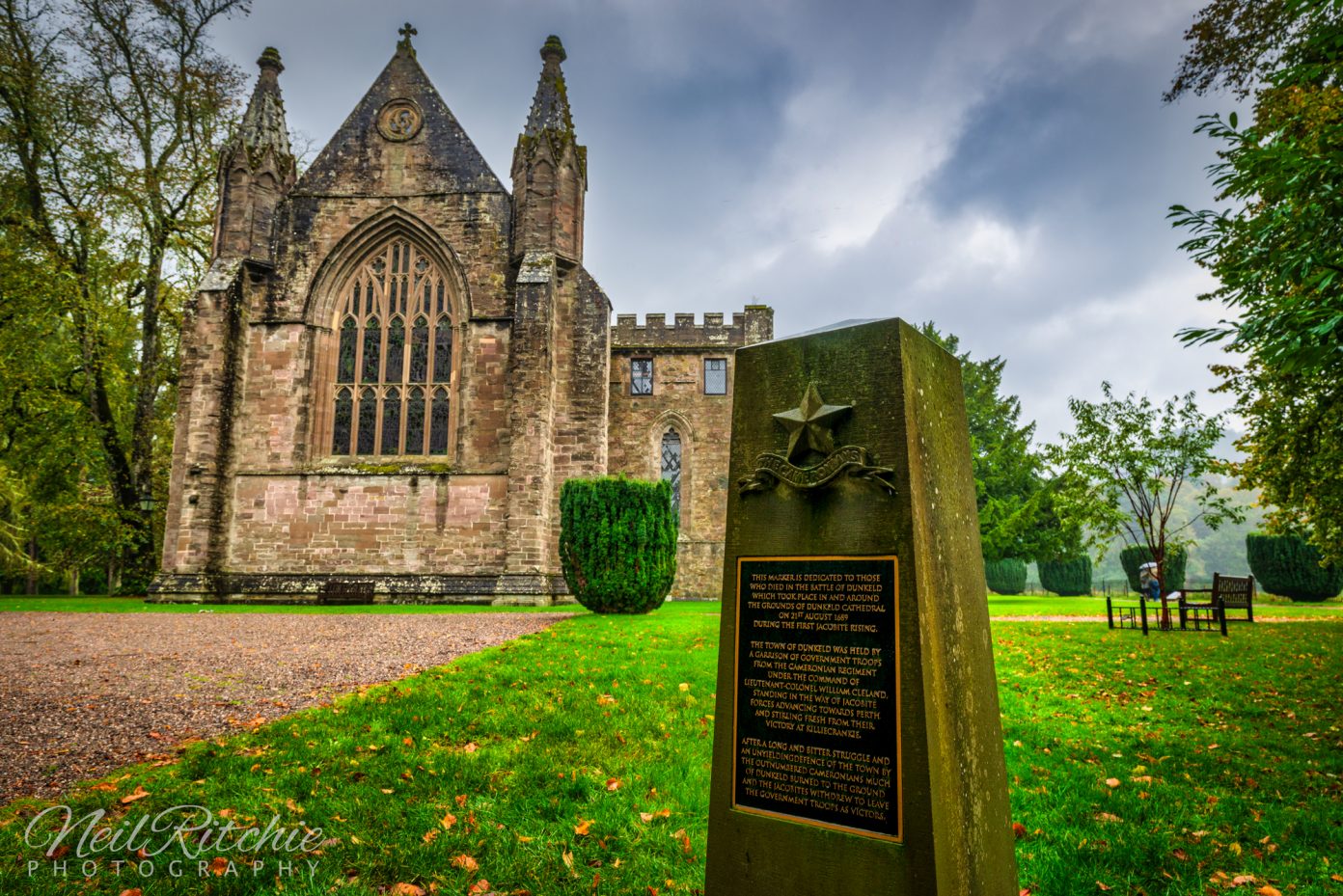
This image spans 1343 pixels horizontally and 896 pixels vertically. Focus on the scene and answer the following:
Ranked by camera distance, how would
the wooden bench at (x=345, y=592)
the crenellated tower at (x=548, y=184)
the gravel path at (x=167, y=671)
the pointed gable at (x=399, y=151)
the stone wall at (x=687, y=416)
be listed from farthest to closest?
the stone wall at (x=687, y=416) < the pointed gable at (x=399, y=151) < the crenellated tower at (x=548, y=184) < the wooden bench at (x=345, y=592) < the gravel path at (x=167, y=671)

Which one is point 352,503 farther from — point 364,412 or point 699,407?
point 699,407

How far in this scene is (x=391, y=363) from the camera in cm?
2159

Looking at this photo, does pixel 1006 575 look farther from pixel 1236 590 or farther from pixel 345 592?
pixel 345 592

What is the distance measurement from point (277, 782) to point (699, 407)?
24424 mm

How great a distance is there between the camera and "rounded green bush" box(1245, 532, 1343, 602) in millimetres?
30688

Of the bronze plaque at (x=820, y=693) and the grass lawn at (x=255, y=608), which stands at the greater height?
the bronze plaque at (x=820, y=693)

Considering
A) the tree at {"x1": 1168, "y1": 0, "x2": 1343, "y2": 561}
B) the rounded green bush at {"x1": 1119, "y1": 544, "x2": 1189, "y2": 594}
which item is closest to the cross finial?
the tree at {"x1": 1168, "y1": 0, "x2": 1343, "y2": 561}

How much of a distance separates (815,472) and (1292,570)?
38.1 meters

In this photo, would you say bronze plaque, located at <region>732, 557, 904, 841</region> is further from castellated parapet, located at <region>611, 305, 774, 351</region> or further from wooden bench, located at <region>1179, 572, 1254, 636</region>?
castellated parapet, located at <region>611, 305, 774, 351</region>

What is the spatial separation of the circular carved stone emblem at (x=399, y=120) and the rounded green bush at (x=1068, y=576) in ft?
117

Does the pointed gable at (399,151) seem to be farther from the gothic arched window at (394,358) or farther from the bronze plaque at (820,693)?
the bronze plaque at (820,693)

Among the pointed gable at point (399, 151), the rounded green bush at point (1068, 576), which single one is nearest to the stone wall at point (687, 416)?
the pointed gable at point (399, 151)

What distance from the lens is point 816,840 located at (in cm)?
292

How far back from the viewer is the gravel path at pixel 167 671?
18.1 ft
